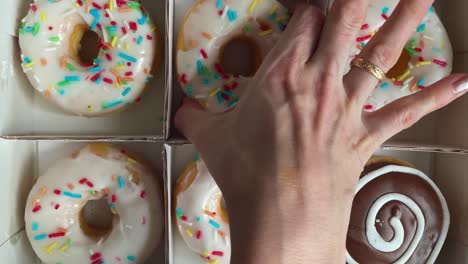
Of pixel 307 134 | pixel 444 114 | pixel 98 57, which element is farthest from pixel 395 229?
pixel 98 57

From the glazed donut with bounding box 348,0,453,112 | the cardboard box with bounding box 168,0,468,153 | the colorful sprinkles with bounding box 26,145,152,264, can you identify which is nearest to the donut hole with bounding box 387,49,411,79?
the glazed donut with bounding box 348,0,453,112

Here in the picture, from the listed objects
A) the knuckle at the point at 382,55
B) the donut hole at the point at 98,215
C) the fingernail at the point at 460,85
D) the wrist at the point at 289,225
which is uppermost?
the knuckle at the point at 382,55

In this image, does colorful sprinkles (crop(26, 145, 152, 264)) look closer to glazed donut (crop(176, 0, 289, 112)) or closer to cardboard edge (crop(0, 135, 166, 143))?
cardboard edge (crop(0, 135, 166, 143))

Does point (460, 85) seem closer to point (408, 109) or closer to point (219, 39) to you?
point (408, 109)

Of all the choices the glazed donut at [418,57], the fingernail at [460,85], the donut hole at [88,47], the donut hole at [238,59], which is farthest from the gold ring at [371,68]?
the donut hole at [88,47]

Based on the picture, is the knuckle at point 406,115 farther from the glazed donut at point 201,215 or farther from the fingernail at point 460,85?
the glazed donut at point 201,215

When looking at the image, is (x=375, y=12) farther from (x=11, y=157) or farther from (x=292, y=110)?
(x=11, y=157)
